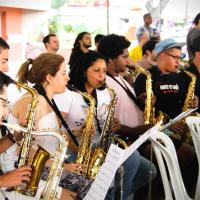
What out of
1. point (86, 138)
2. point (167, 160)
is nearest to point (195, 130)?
point (167, 160)

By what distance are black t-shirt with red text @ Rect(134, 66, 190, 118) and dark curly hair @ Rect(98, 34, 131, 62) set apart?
26 centimetres

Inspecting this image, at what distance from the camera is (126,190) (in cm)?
273

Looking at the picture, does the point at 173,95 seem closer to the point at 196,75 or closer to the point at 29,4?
the point at 196,75

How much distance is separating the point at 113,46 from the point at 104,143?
0.87 m

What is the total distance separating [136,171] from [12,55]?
128 inches

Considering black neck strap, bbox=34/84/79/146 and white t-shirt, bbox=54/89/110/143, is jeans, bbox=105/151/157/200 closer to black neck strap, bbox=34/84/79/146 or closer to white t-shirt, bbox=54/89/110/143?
white t-shirt, bbox=54/89/110/143

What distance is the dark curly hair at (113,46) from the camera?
3273 mm

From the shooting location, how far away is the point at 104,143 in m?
2.75

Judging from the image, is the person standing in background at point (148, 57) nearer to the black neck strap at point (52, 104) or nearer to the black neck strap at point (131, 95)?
the black neck strap at point (131, 95)

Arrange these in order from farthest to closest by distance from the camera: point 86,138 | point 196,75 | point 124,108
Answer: point 196,75, point 124,108, point 86,138

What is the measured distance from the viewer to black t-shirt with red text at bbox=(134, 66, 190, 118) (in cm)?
326

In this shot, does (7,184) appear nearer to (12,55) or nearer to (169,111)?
(169,111)

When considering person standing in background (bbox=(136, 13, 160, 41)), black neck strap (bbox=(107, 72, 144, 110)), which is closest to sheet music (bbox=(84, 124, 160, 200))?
black neck strap (bbox=(107, 72, 144, 110))

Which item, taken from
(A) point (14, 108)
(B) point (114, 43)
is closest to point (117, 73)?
(B) point (114, 43)
